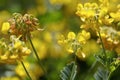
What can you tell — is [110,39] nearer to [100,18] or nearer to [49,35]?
[100,18]

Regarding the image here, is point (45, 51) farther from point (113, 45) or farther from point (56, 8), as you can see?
point (113, 45)

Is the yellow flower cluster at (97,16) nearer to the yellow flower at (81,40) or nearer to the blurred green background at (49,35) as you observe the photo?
the yellow flower at (81,40)

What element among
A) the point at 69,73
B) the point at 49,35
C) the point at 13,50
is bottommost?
the point at 49,35

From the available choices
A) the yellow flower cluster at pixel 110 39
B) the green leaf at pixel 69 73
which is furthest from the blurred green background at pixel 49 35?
the green leaf at pixel 69 73

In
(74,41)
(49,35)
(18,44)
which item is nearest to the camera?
(18,44)

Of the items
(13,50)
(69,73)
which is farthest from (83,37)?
(13,50)

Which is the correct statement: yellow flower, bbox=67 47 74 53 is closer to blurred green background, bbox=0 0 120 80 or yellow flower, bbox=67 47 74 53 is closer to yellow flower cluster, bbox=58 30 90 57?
yellow flower cluster, bbox=58 30 90 57

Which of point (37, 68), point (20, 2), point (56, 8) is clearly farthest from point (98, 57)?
point (20, 2)

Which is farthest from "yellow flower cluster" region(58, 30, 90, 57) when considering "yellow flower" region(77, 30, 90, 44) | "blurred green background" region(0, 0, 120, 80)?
"blurred green background" region(0, 0, 120, 80)
